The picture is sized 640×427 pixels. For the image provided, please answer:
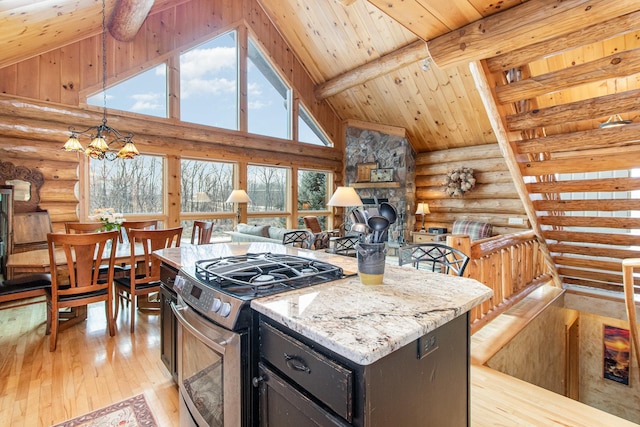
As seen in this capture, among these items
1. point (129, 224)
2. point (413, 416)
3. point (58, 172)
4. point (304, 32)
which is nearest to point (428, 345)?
point (413, 416)

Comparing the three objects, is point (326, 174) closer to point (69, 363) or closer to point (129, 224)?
point (129, 224)

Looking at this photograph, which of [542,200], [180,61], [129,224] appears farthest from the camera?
[180,61]

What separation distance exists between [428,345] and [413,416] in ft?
0.74

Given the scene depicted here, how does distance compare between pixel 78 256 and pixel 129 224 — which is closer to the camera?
pixel 78 256

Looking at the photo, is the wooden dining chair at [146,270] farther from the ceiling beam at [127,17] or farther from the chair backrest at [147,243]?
the ceiling beam at [127,17]

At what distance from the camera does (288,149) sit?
6848 millimetres

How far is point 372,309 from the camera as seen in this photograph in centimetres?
109

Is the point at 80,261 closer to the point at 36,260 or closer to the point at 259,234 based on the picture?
the point at 36,260

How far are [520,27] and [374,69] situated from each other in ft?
13.0

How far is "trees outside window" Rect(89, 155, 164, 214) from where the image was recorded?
4.77 meters

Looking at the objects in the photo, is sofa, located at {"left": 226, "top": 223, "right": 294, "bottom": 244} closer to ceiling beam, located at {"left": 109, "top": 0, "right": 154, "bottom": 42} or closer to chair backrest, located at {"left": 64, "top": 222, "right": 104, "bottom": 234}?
chair backrest, located at {"left": 64, "top": 222, "right": 104, "bottom": 234}

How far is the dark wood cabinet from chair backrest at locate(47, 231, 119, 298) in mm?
2176

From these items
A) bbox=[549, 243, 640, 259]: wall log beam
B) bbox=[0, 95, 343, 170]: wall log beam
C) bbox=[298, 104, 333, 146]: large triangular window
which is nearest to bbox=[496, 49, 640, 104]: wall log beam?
bbox=[549, 243, 640, 259]: wall log beam

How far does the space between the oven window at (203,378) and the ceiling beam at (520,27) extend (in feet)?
8.26
